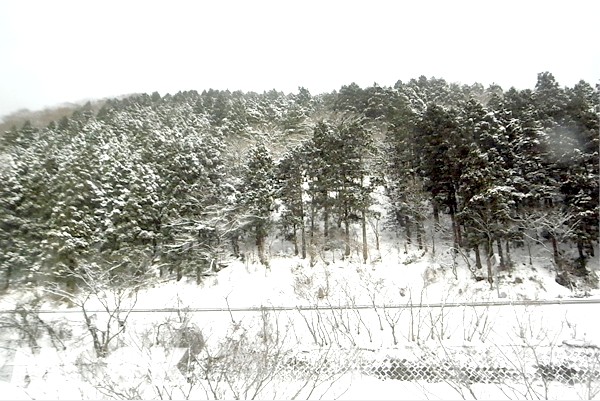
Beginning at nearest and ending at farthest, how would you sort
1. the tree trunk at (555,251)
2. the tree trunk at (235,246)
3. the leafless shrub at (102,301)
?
the leafless shrub at (102,301)
the tree trunk at (555,251)
the tree trunk at (235,246)

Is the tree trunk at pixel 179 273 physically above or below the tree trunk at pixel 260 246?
below

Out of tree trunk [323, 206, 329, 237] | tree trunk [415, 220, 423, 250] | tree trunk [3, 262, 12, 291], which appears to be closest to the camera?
tree trunk [3, 262, 12, 291]

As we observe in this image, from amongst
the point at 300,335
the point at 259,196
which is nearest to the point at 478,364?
the point at 300,335

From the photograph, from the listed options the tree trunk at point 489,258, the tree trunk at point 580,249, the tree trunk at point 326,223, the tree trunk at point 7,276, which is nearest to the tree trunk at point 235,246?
the tree trunk at point 326,223

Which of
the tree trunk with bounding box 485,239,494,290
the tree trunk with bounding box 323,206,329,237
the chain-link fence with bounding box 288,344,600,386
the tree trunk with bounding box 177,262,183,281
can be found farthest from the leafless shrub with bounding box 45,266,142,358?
the tree trunk with bounding box 323,206,329,237

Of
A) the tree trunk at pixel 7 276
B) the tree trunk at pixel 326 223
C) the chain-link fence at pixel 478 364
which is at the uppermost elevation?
the tree trunk at pixel 326 223

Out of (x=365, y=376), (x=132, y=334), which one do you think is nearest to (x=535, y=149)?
(x=365, y=376)

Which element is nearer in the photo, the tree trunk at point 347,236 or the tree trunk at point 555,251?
the tree trunk at point 555,251

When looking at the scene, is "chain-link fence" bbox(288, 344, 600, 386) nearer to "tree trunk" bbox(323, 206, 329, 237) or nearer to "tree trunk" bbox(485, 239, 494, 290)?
"tree trunk" bbox(485, 239, 494, 290)

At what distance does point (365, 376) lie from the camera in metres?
3.50

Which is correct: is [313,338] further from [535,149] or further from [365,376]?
[535,149]

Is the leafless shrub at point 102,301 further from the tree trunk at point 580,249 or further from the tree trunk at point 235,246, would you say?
the tree trunk at point 580,249

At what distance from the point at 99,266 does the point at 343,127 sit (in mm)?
13114

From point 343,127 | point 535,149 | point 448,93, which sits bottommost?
point 535,149
